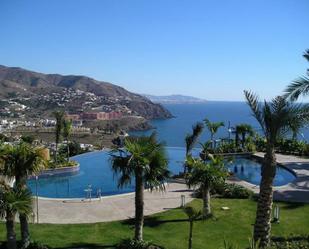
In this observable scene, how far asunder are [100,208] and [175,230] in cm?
464

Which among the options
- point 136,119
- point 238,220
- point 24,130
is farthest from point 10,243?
point 136,119

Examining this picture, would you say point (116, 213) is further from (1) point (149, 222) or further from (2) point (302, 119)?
(2) point (302, 119)

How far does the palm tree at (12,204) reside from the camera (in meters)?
12.4

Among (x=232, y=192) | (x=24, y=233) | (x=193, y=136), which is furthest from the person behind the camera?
(x=193, y=136)

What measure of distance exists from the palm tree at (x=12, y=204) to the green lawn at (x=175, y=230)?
2.41 metres

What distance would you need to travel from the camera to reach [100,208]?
65.0ft

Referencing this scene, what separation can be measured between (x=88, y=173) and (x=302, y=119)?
20298 millimetres

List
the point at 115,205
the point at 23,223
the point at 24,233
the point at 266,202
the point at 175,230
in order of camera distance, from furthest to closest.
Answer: the point at 115,205 → the point at 175,230 → the point at 24,233 → the point at 23,223 → the point at 266,202

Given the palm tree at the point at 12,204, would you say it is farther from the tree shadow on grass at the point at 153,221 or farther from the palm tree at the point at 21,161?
the tree shadow on grass at the point at 153,221

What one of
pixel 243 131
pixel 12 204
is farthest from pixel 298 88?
pixel 243 131

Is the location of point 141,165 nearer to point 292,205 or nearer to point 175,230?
point 175,230

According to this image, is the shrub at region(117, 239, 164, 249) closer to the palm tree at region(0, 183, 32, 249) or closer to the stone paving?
the palm tree at region(0, 183, 32, 249)

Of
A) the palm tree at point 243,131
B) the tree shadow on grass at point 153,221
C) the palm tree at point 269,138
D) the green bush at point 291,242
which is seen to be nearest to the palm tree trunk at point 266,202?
the palm tree at point 269,138

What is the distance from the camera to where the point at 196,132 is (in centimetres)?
2802
